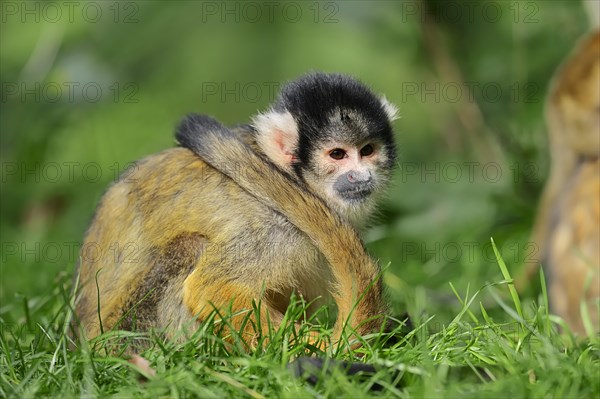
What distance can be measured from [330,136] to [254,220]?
1.66 ft

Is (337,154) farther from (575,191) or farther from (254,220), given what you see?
(575,191)

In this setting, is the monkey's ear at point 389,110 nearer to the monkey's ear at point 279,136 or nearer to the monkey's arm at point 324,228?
the monkey's ear at point 279,136

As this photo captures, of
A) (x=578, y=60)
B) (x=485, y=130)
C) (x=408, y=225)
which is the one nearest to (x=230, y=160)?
(x=578, y=60)

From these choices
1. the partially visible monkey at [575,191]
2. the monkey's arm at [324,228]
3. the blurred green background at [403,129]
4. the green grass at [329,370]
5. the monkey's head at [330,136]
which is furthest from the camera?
the blurred green background at [403,129]

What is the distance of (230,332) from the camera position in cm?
322

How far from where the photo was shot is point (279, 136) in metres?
3.74

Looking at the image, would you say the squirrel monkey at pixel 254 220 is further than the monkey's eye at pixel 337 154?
No

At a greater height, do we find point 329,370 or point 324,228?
point 324,228

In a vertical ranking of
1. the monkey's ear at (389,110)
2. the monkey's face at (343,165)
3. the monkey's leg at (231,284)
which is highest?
the monkey's ear at (389,110)

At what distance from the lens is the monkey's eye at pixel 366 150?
12.5 ft

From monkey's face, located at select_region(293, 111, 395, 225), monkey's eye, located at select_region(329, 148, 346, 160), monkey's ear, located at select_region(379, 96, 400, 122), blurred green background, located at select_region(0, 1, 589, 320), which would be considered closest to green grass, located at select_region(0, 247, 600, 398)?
monkey's face, located at select_region(293, 111, 395, 225)

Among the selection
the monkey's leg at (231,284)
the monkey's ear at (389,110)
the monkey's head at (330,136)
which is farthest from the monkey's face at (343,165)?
the monkey's leg at (231,284)

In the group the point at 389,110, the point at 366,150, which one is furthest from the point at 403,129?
the point at 366,150

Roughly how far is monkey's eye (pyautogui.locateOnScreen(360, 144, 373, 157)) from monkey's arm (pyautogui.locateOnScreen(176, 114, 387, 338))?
0.43 meters
